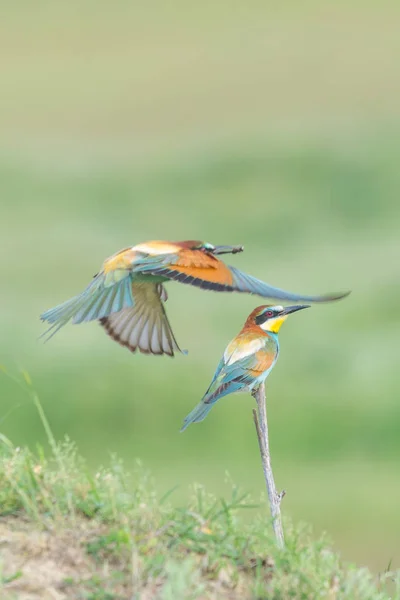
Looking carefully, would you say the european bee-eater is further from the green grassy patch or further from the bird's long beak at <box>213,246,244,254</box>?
the green grassy patch

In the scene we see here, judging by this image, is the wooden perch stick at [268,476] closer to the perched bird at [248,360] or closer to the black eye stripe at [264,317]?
the perched bird at [248,360]

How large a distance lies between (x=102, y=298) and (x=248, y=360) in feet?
1.27

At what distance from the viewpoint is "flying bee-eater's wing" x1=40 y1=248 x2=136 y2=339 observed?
13.0 feet

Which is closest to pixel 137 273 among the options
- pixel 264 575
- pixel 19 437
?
pixel 264 575

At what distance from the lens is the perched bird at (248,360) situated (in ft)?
13.0

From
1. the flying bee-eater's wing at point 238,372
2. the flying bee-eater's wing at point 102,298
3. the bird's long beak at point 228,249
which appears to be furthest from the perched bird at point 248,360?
the flying bee-eater's wing at point 102,298

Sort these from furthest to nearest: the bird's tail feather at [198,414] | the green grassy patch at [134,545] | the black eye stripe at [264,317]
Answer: the black eye stripe at [264,317]
the bird's tail feather at [198,414]
the green grassy patch at [134,545]

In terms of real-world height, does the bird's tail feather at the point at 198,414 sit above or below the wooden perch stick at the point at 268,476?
above

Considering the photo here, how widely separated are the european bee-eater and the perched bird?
0.20 m

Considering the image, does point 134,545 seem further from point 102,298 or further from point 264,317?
point 264,317

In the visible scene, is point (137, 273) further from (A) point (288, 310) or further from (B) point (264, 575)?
(B) point (264, 575)

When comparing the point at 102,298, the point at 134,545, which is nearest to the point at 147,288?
the point at 102,298

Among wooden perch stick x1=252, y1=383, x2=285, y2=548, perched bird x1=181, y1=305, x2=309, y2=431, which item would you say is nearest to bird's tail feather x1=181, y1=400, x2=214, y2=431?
perched bird x1=181, y1=305, x2=309, y2=431

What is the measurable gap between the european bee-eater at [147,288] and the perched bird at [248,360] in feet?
0.67
